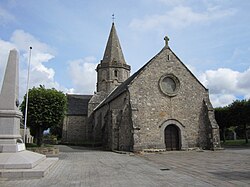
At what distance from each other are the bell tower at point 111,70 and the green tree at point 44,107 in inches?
802

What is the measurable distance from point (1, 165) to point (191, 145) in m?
16.9

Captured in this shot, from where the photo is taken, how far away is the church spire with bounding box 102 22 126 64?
40156mm

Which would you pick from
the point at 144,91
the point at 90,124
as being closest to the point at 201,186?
the point at 144,91

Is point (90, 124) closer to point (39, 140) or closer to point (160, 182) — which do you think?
point (39, 140)

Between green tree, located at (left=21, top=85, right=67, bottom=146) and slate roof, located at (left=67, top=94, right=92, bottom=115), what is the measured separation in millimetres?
21177

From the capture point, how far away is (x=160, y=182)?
22.8 feet

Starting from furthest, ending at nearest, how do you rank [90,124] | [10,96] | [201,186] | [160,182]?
[90,124], [10,96], [160,182], [201,186]

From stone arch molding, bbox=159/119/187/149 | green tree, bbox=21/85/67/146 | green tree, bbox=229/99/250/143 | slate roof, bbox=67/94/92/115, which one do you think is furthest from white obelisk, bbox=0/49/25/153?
slate roof, bbox=67/94/92/115

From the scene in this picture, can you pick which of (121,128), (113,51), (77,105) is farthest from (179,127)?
(77,105)

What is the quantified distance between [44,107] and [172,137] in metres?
11.7

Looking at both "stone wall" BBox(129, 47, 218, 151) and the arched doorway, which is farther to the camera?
the arched doorway

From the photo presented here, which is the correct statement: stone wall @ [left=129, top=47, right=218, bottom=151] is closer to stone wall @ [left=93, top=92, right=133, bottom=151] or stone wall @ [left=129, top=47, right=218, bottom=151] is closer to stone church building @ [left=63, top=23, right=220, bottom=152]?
stone church building @ [left=63, top=23, right=220, bottom=152]

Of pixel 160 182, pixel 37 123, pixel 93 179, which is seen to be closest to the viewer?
pixel 160 182

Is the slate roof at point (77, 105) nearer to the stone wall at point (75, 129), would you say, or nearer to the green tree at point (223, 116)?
the stone wall at point (75, 129)
